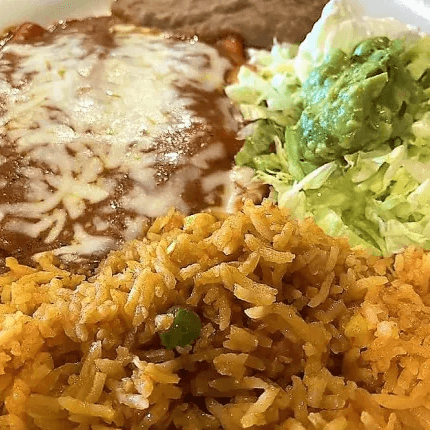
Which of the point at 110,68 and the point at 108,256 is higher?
the point at 110,68

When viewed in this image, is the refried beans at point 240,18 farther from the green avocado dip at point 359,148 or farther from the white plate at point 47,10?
the green avocado dip at point 359,148

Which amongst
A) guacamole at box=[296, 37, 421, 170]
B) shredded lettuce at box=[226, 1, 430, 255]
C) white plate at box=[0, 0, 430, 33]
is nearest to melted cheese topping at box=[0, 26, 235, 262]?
shredded lettuce at box=[226, 1, 430, 255]

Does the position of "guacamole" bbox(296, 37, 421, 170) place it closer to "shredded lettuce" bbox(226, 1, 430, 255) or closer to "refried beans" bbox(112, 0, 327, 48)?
"shredded lettuce" bbox(226, 1, 430, 255)

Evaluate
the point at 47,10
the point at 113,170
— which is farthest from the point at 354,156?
the point at 47,10

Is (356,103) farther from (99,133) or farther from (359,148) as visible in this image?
(99,133)

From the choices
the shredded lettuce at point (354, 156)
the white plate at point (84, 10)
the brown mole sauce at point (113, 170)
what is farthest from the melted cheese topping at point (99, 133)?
the white plate at point (84, 10)

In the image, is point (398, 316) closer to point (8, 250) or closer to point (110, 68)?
point (8, 250)

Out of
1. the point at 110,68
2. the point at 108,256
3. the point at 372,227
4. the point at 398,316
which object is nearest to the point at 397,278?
the point at 398,316
